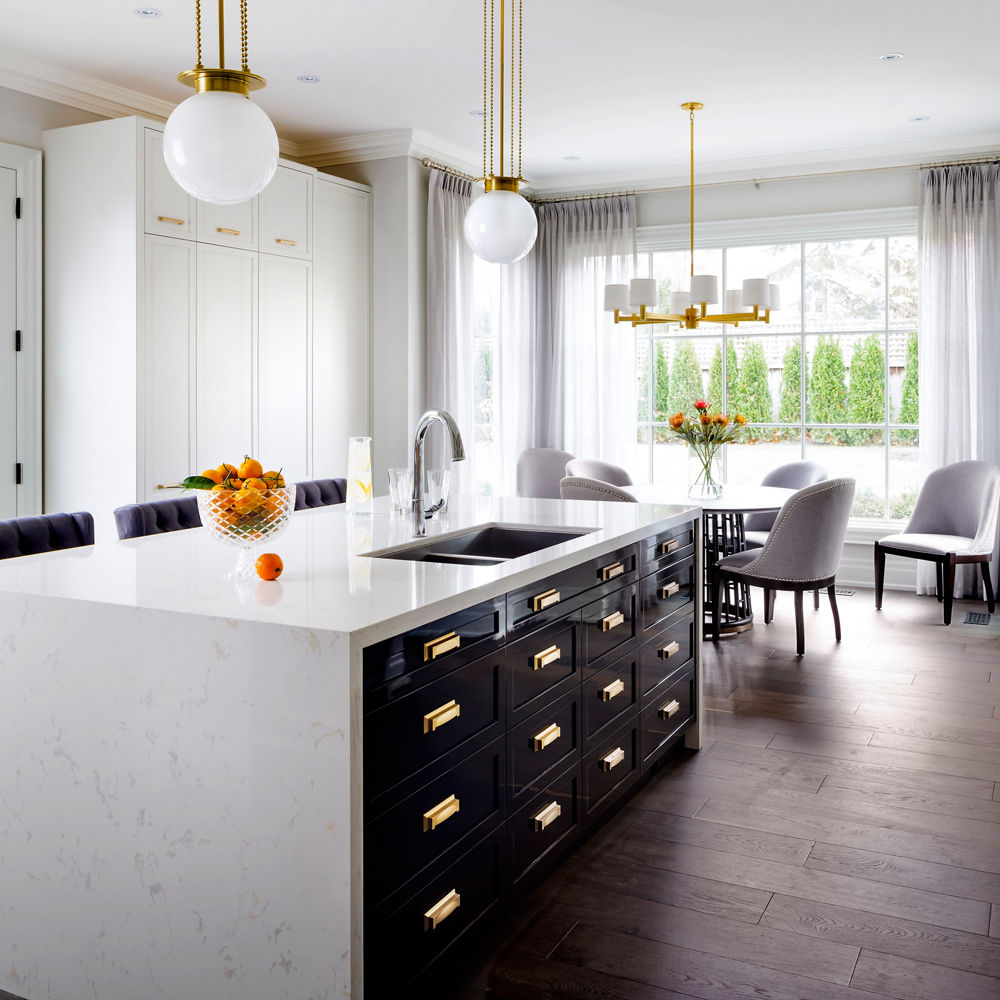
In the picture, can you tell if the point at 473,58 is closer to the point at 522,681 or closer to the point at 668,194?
the point at 668,194

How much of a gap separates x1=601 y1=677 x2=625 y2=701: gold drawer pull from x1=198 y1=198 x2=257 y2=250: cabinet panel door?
3149 mm

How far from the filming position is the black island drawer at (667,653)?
3084 mm

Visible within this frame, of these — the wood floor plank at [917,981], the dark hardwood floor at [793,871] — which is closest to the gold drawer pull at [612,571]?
the dark hardwood floor at [793,871]

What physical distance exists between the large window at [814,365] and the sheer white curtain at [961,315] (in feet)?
1.01

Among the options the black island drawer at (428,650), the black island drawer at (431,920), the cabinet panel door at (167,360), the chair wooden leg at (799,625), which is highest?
the cabinet panel door at (167,360)

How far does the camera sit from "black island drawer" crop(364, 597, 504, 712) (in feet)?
5.76

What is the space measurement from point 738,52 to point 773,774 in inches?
122

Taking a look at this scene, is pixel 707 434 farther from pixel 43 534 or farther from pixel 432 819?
pixel 432 819

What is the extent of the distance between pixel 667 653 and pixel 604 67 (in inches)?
113

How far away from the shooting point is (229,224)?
5.00m

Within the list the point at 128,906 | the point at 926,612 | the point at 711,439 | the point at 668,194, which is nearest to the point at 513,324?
the point at 668,194

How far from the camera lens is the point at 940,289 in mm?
6199

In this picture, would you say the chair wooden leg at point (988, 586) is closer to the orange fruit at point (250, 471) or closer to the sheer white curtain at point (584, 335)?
the sheer white curtain at point (584, 335)

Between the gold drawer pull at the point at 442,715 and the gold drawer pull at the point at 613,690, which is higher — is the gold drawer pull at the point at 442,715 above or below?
above
